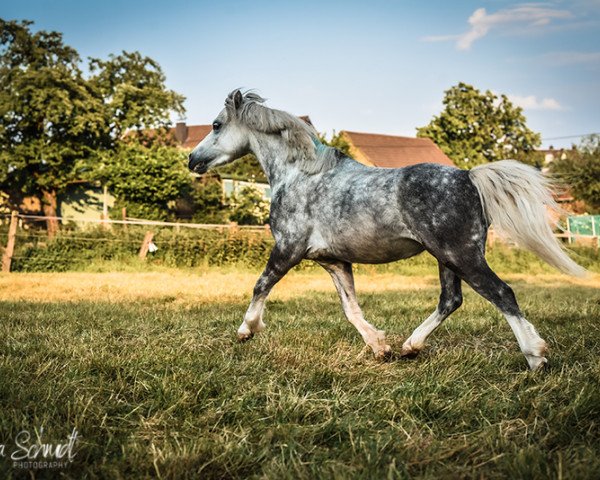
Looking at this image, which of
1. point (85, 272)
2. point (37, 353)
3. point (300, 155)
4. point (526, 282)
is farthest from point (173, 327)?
point (526, 282)

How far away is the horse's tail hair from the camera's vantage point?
3.71 meters

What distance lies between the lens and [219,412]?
8.79ft

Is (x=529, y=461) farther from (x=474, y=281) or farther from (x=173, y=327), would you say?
(x=173, y=327)

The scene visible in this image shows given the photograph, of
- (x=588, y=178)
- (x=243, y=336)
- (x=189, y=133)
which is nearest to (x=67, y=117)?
(x=189, y=133)

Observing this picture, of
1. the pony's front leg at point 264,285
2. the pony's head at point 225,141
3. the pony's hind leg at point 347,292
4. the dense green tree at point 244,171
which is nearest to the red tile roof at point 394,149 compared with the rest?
the dense green tree at point 244,171

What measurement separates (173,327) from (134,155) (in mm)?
24664

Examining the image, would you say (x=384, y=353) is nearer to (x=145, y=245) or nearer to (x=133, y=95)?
(x=145, y=245)

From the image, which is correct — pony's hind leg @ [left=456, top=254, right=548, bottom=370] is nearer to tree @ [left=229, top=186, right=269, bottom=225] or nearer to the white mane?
the white mane

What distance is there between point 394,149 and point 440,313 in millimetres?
40591

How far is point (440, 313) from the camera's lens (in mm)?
4219

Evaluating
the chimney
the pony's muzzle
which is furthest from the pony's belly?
the chimney

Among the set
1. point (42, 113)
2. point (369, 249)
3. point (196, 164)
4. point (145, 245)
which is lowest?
point (145, 245)

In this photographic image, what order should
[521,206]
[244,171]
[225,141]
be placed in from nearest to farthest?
→ [521,206]
[225,141]
[244,171]

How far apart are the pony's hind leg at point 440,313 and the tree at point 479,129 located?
4560cm
